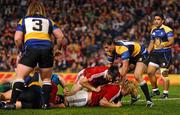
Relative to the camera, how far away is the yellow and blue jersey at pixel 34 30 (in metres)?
11.9

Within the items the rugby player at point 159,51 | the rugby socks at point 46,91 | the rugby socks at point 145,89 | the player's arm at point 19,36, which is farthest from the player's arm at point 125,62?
the rugby player at point 159,51

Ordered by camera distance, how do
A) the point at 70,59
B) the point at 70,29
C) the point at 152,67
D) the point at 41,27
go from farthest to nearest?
the point at 70,29, the point at 70,59, the point at 152,67, the point at 41,27

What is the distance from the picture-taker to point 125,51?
44.5 ft

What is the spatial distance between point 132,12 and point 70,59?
5.90 metres

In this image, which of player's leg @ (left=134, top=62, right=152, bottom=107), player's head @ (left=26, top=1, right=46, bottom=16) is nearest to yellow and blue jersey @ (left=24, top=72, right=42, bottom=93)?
player's head @ (left=26, top=1, right=46, bottom=16)

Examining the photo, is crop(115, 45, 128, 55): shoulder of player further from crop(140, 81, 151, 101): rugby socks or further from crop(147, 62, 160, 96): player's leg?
crop(147, 62, 160, 96): player's leg

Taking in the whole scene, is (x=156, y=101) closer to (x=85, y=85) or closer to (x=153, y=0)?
(x=85, y=85)

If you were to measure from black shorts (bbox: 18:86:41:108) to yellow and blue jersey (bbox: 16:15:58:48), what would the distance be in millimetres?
980

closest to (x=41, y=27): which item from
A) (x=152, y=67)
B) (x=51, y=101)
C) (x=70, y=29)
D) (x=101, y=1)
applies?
(x=51, y=101)

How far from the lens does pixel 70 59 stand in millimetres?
27078

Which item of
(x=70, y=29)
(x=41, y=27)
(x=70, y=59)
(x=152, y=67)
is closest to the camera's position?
(x=41, y=27)

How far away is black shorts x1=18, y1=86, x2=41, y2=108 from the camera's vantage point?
39.7ft

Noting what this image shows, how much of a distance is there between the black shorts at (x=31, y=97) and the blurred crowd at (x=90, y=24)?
14.3 m

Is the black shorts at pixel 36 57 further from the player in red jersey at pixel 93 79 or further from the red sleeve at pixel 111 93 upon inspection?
the red sleeve at pixel 111 93
